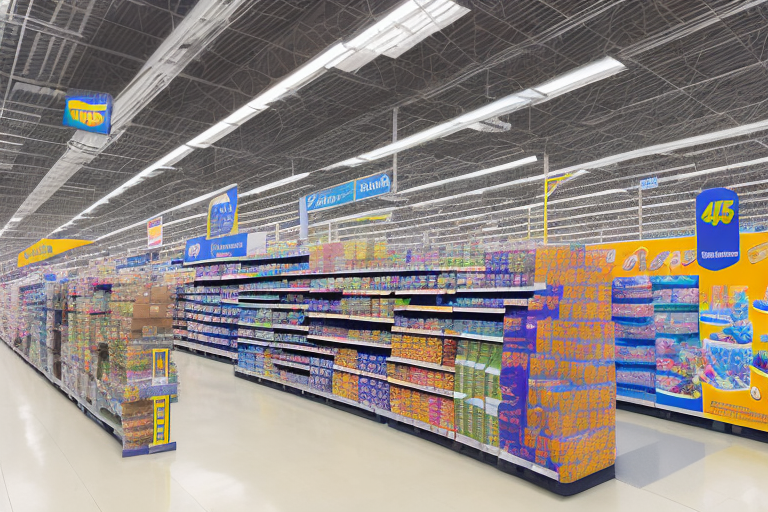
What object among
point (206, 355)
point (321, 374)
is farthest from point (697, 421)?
point (206, 355)

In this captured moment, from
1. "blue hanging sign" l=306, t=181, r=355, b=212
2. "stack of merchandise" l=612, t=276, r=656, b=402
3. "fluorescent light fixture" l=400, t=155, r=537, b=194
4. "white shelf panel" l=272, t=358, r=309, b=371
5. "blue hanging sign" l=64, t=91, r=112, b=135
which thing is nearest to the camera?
"blue hanging sign" l=64, t=91, r=112, b=135

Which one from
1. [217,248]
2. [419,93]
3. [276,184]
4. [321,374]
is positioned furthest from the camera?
[276,184]

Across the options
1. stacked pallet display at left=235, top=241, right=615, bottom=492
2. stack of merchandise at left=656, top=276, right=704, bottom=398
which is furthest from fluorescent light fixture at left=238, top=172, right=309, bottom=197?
stack of merchandise at left=656, top=276, right=704, bottom=398

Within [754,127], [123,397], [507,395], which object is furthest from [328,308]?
[754,127]

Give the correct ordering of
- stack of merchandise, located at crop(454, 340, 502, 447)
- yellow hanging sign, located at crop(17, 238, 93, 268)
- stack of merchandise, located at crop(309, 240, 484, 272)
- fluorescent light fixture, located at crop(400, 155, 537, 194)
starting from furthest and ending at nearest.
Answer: yellow hanging sign, located at crop(17, 238, 93, 268) < fluorescent light fixture, located at crop(400, 155, 537, 194) < stack of merchandise, located at crop(309, 240, 484, 272) < stack of merchandise, located at crop(454, 340, 502, 447)

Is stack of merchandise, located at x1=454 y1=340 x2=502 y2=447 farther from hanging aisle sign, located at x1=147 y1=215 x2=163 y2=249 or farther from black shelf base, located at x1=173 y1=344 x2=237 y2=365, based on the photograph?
hanging aisle sign, located at x1=147 y1=215 x2=163 y2=249

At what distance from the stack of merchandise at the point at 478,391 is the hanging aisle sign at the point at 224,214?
244 inches

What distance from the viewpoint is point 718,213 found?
212 inches

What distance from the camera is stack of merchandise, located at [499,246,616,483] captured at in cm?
361

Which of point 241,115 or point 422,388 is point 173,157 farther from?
point 422,388

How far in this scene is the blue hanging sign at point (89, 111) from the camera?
235 inches

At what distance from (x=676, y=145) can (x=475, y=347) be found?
6.29m

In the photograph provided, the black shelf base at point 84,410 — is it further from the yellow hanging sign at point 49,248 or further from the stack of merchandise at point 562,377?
A: the yellow hanging sign at point 49,248

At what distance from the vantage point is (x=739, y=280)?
536 centimetres
